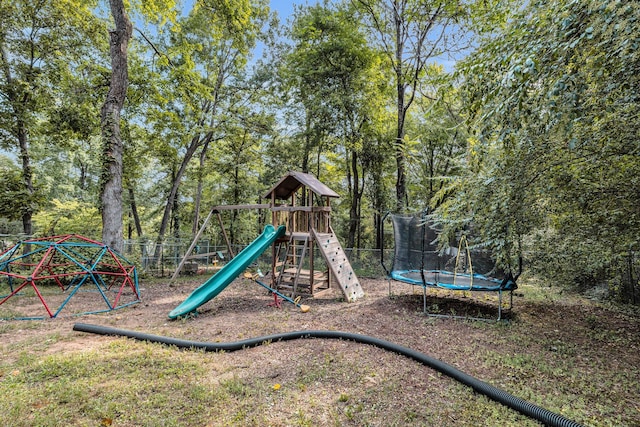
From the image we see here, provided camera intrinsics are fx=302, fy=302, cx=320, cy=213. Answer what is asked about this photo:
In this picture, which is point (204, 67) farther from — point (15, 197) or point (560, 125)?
point (560, 125)

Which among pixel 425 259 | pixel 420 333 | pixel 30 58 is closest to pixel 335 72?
pixel 425 259

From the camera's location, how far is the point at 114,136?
789cm

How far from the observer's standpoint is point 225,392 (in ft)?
8.53

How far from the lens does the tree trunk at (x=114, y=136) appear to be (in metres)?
7.77

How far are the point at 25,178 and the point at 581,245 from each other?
13.9m

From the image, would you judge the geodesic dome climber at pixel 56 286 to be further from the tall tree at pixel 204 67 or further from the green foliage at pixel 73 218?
the green foliage at pixel 73 218

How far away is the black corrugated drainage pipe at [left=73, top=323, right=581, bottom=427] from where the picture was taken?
7.58 feet

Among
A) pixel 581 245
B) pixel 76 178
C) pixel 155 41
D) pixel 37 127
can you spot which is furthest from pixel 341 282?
pixel 76 178

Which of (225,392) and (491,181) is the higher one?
(491,181)

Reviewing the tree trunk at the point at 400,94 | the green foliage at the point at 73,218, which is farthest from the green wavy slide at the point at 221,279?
the green foliage at the point at 73,218

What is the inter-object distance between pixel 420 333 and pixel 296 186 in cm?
447

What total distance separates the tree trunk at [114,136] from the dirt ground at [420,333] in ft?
8.32

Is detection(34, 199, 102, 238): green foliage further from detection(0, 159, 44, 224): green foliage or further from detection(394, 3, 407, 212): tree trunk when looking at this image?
detection(394, 3, 407, 212): tree trunk

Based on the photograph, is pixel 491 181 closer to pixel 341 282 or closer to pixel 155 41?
pixel 341 282
